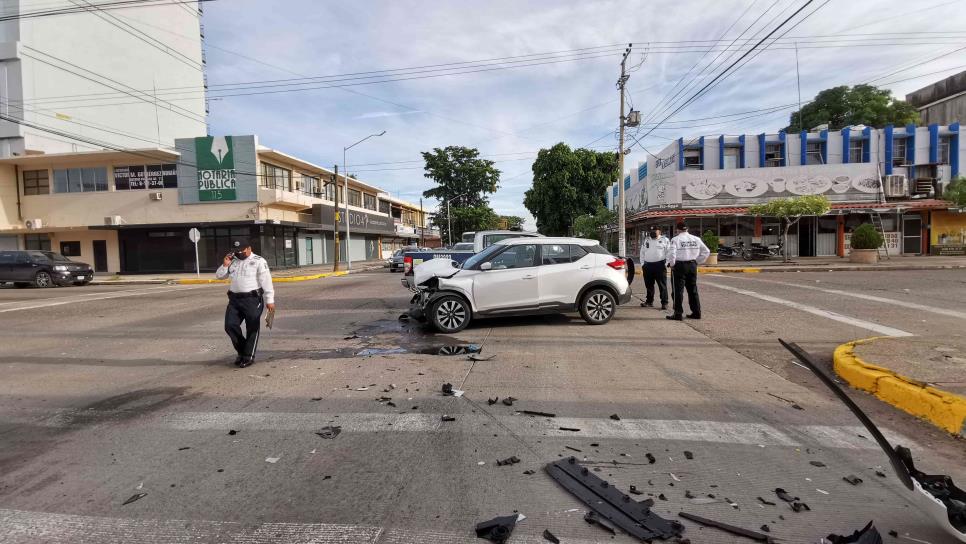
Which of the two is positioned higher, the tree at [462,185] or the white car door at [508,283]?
the tree at [462,185]

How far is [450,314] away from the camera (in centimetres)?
877

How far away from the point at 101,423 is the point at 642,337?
7063 millimetres

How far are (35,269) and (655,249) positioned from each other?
86.4 feet

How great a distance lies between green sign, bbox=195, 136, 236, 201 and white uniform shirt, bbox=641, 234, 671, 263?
2961cm

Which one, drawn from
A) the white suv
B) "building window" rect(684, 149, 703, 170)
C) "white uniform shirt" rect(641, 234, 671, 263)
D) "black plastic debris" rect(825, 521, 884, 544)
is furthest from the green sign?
"black plastic debris" rect(825, 521, 884, 544)

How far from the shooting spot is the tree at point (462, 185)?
62000 mm

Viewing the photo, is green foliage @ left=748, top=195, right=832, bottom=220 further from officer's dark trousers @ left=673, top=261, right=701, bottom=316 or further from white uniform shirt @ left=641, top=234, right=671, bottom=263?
officer's dark trousers @ left=673, top=261, right=701, bottom=316

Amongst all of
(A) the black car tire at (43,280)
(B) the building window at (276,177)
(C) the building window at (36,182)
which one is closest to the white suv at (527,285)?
(A) the black car tire at (43,280)

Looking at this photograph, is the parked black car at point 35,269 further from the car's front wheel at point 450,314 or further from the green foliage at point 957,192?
the green foliage at point 957,192

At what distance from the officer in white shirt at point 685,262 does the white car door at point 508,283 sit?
109 inches

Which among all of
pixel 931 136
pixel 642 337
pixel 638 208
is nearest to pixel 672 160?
pixel 638 208

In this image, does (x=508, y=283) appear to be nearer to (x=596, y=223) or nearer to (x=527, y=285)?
(x=527, y=285)

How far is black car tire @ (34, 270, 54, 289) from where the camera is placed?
22641mm

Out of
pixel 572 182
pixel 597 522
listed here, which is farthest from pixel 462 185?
pixel 597 522
